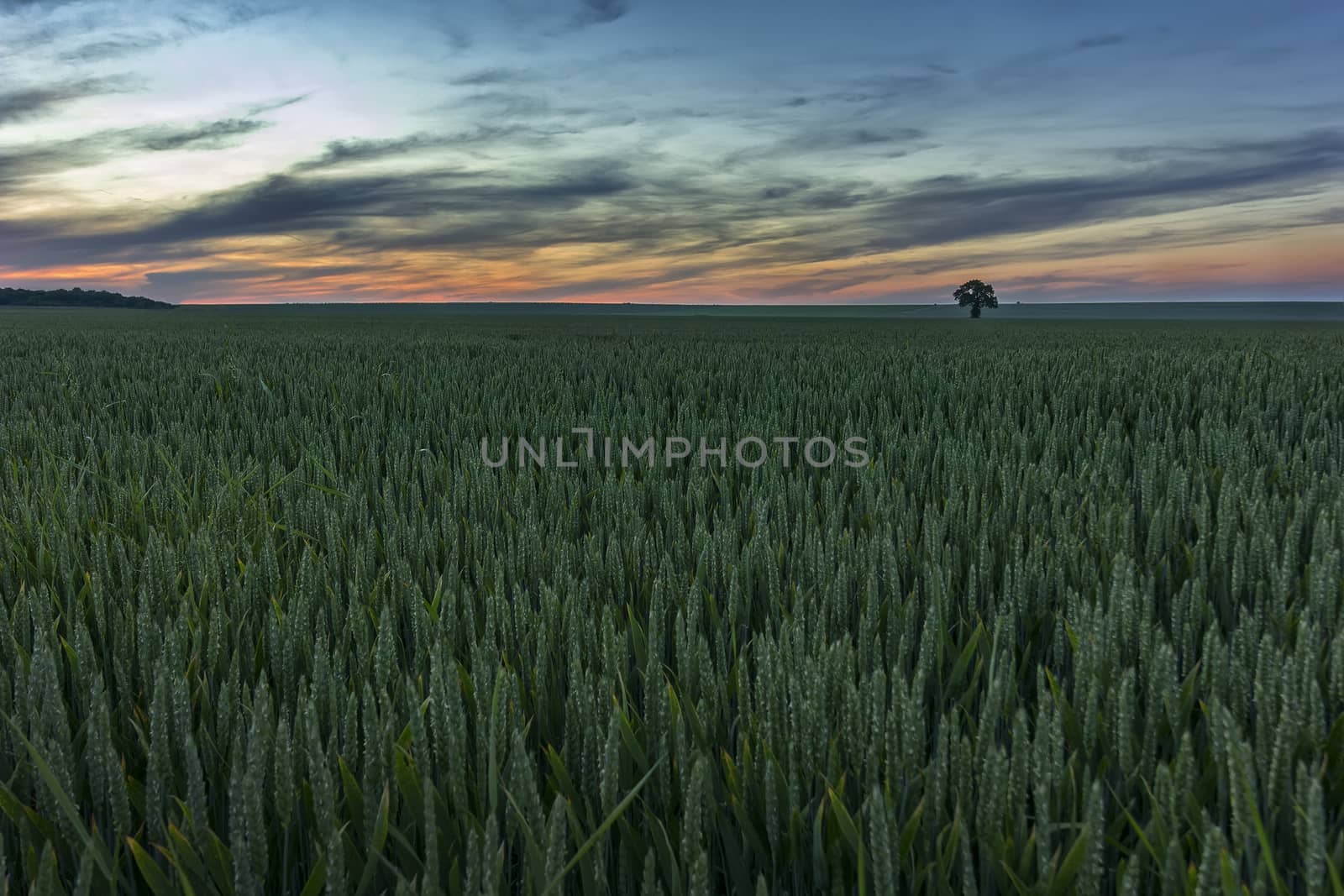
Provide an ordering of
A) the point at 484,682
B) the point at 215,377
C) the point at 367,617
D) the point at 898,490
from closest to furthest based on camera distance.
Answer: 1. the point at 484,682
2. the point at 367,617
3. the point at 898,490
4. the point at 215,377

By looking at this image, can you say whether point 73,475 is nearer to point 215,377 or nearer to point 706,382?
point 215,377

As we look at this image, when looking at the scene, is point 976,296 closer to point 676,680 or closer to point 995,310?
point 995,310

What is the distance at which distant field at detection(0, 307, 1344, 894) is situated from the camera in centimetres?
85

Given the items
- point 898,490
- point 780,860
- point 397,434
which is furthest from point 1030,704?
point 397,434

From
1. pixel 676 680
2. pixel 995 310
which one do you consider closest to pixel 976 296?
pixel 995 310

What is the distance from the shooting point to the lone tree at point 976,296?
65.5m

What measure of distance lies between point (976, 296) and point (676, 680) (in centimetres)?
6996

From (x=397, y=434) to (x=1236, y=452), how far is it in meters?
3.22

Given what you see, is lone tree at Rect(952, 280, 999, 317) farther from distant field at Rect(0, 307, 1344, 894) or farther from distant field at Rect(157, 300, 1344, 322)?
distant field at Rect(0, 307, 1344, 894)

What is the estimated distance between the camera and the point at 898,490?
232 centimetres

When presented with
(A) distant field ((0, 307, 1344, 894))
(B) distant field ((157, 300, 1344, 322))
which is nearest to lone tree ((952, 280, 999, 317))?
(B) distant field ((157, 300, 1344, 322))

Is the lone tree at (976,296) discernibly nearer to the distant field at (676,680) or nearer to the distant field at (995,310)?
the distant field at (995,310)

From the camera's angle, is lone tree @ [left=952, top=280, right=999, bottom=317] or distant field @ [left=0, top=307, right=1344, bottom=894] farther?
lone tree @ [left=952, top=280, right=999, bottom=317]

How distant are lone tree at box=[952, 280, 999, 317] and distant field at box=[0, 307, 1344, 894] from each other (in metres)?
67.2
